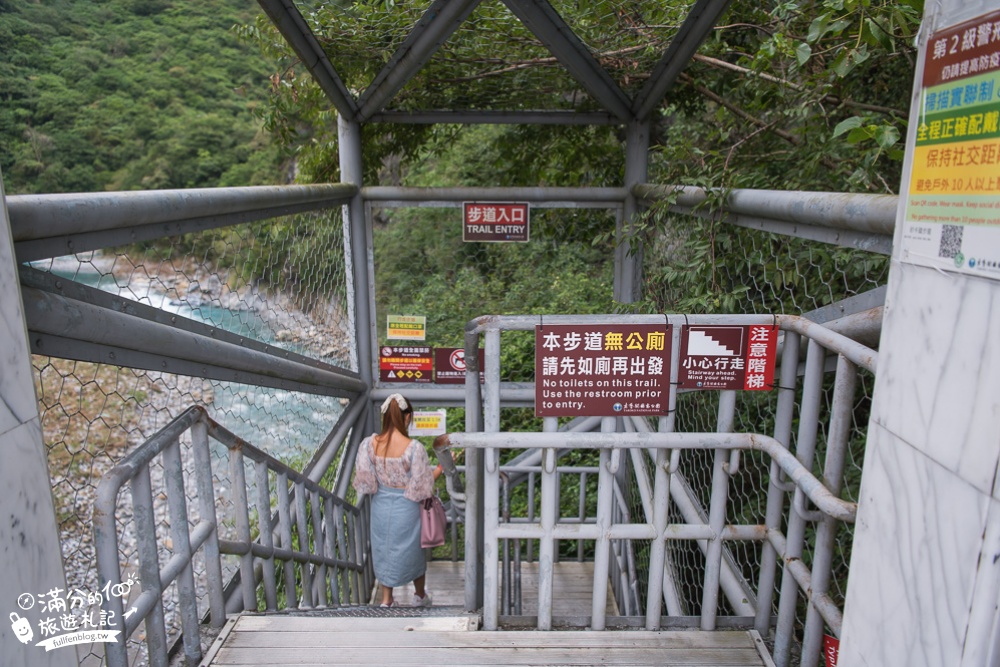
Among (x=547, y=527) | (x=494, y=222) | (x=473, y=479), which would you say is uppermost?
(x=494, y=222)

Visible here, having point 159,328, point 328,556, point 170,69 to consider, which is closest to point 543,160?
point 328,556

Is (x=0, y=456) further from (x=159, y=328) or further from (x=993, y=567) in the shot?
(x=993, y=567)

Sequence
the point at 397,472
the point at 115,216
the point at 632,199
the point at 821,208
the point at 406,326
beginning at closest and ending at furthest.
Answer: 1. the point at 115,216
2. the point at 821,208
3. the point at 397,472
4. the point at 632,199
5. the point at 406,326

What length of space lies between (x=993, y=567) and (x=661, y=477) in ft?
3.67

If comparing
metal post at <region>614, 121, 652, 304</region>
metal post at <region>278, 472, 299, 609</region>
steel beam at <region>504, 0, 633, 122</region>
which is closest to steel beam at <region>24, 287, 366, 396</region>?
metal post at <region>278, 472, 299, 609</region>

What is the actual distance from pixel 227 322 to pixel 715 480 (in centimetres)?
196

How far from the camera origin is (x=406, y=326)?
190 inches

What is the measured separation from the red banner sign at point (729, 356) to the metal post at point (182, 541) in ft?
4.66

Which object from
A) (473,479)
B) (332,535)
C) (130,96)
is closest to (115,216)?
(473,479)

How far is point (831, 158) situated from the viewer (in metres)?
3.40

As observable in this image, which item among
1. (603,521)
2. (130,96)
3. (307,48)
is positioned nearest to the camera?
(603,521)

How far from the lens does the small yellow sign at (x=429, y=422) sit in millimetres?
4801

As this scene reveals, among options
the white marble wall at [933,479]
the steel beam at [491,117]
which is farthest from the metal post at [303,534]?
the steel beam at [491,117]

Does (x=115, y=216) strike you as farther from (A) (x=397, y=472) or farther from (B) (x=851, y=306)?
(A) (x=397, y=472)
